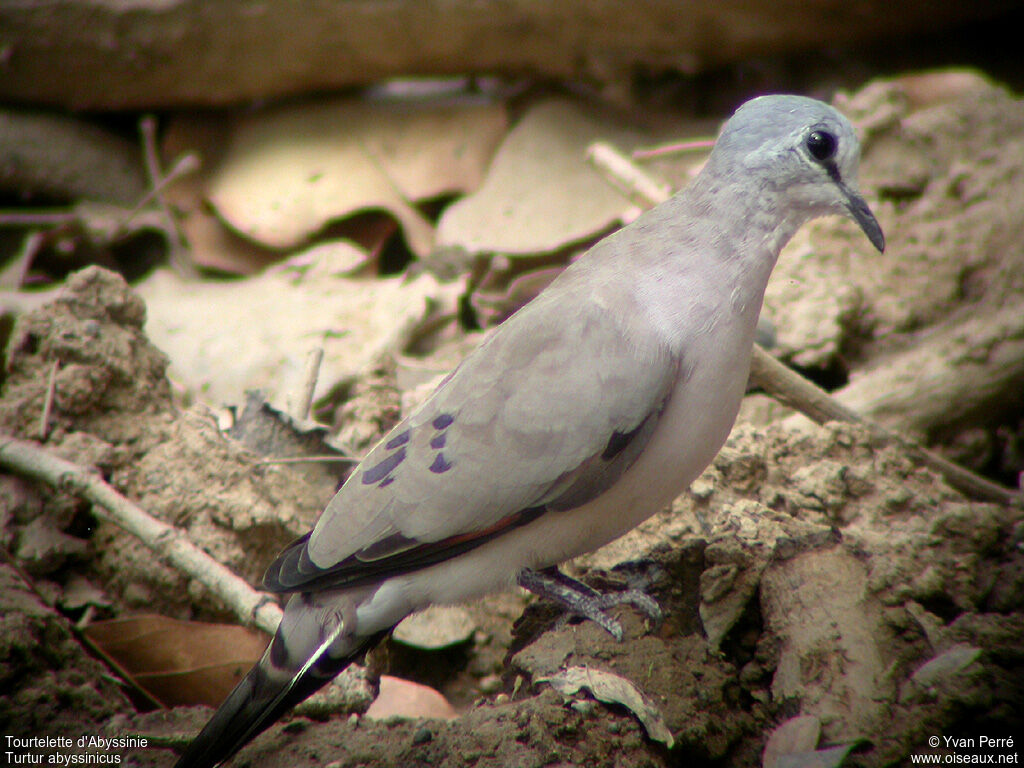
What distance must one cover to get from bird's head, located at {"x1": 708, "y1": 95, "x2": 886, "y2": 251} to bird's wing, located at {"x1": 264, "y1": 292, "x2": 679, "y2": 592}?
533 mm

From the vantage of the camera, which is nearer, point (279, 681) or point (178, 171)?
point (279, 681)

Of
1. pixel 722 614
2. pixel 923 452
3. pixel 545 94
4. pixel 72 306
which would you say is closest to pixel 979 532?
pixel 923 452

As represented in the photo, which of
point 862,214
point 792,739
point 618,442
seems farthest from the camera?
point 862,214

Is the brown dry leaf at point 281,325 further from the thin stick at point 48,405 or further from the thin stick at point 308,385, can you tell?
the thin stick at point 48,405

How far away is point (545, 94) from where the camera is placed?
490 cm

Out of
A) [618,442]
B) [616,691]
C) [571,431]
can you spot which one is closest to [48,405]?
[571,431]

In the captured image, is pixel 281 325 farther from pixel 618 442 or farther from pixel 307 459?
pixel 618 442

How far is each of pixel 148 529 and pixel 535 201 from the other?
2.41 m

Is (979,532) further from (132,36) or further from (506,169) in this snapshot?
(132,36)

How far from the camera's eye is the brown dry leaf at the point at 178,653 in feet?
8.39

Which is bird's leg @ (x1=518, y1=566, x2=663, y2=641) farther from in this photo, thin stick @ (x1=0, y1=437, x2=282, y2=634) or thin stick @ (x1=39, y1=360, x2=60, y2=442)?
thin stick @ (x1=39, y1=360, x2=60, y2=442)

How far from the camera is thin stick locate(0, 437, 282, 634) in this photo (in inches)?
99.2

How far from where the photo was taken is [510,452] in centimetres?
225

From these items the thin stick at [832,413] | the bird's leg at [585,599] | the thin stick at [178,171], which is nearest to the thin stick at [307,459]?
the bird's leg at [585,599]
